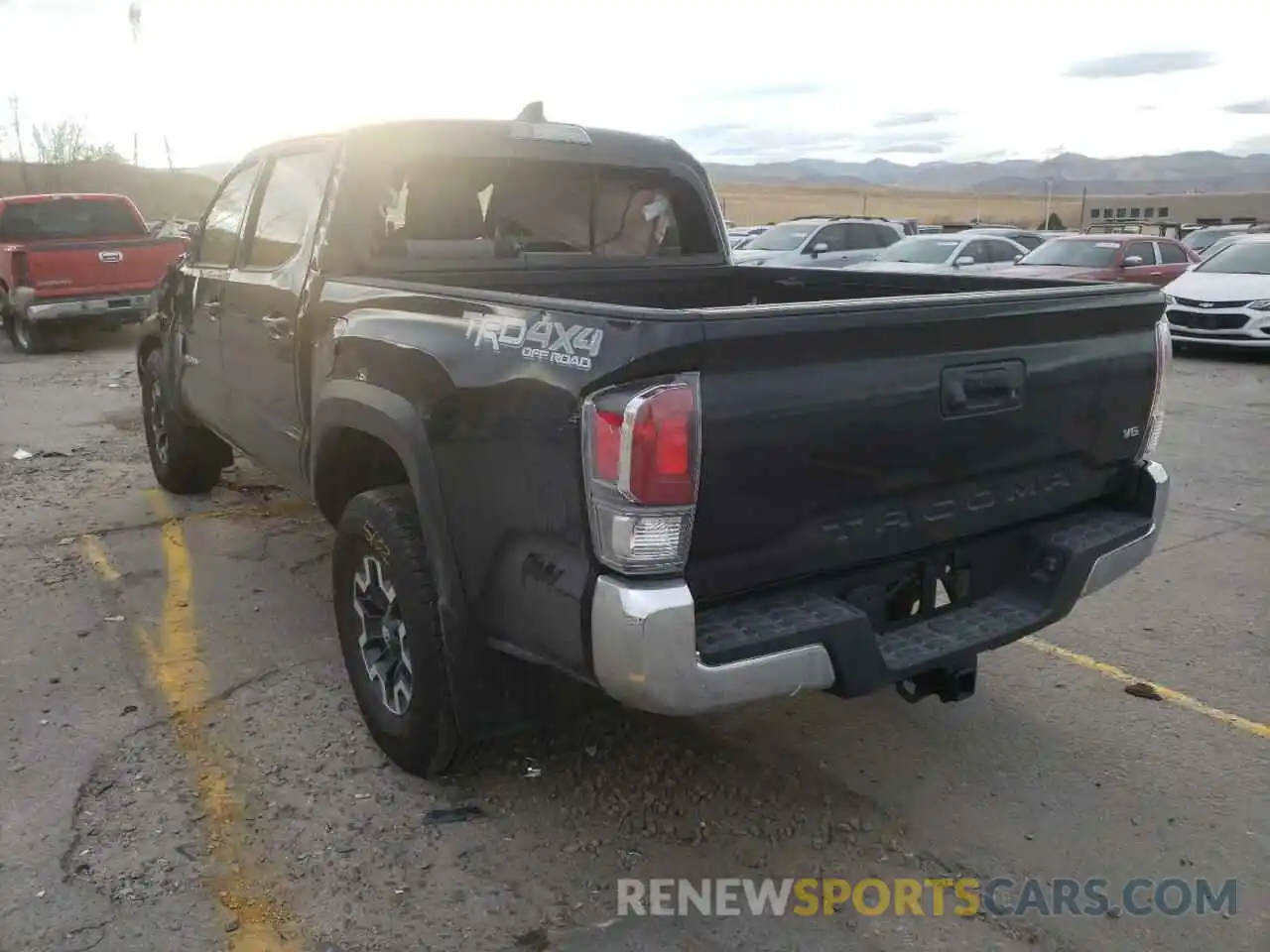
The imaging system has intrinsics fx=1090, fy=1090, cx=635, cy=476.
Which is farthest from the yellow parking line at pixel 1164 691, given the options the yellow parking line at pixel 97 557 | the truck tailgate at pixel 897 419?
the yellow parking line at pixel 97 557

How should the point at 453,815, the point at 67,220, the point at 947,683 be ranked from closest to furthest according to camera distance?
the point at 947,683, the point at 453,815, the point at 67,220

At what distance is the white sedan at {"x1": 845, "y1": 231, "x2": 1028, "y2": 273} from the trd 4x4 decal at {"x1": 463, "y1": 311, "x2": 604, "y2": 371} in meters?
14.1

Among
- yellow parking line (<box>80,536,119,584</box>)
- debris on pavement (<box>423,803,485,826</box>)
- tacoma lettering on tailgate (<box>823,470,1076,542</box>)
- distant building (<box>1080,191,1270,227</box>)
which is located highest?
distant building (<box>1080,191,1270,227</box>)

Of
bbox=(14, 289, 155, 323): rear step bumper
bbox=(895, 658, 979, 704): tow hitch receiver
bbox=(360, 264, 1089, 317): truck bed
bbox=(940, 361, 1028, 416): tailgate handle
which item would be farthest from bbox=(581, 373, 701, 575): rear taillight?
bbox=(14, 289, 155, 323): rear step bumper

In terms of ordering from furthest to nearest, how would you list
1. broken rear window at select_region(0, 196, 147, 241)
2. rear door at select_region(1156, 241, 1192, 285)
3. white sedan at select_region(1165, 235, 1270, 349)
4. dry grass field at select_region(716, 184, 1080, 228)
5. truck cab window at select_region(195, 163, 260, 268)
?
dry grass field at select_region(716, 184, 1080, 228), rear door at select_region(1156, 241, 1192, 285), broken rear window at select_region(0, 196, 147, 241), white sedan at select_region(1165, 235, 1270, 349), truck cab window at select_region(195, 163, 260, 268)

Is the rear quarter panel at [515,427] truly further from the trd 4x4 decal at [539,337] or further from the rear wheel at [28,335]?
the rear wheel at [28,335]

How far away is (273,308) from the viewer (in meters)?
4.23

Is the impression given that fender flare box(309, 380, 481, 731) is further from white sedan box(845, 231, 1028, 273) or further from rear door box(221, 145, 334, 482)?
white sedan box(845, 231, 1028, 273)

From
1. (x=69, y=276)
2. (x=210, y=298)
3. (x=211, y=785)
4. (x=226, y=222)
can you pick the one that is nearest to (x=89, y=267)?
(x=69, y=276)

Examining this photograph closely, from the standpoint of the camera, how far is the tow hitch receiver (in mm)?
3094

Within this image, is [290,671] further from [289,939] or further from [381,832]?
[289,939]

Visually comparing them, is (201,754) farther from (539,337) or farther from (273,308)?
(539,337)

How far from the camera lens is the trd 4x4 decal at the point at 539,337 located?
2.52m

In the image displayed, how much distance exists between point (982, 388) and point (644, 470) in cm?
111
